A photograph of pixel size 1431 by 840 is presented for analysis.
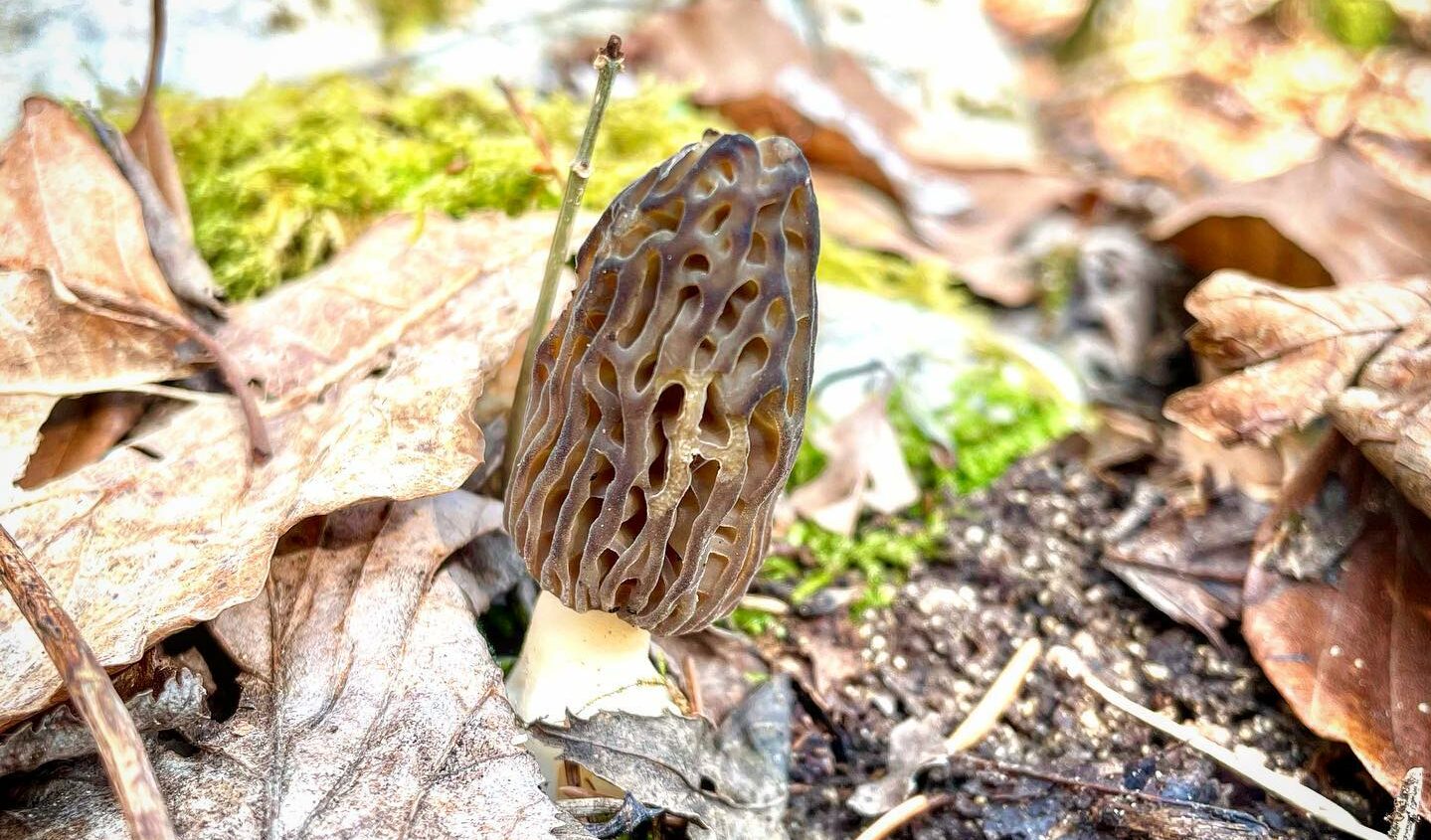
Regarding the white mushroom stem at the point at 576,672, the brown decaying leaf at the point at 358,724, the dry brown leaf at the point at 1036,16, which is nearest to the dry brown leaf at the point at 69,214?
the brown decaying leaf at the point at 358,724

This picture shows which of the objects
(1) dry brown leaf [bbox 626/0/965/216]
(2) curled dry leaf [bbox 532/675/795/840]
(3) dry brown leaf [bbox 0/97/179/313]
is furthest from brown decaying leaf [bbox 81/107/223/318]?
(1) dry brown leaf [bbox 626/0/965/216]

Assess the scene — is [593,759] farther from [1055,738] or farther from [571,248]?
[571,248]

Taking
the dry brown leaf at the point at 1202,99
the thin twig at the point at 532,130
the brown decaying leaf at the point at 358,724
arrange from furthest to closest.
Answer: the dry brown leaf at the point at 1202,99
the thin twig at the point at 532,130
the brown decaying leaf at the point at 358,724

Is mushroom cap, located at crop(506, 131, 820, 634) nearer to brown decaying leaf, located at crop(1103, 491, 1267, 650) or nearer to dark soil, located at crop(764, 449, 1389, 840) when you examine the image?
dark soil, located at crop(764, 449, 1389, 840)

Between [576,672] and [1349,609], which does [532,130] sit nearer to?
[576,672]

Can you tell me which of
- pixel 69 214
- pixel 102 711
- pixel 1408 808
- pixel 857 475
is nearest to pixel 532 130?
pixel 69 214

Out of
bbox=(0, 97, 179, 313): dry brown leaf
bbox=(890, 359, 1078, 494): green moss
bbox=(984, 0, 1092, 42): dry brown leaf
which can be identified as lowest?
bbox=(984, 0, 1092, 42): dry brown leaf

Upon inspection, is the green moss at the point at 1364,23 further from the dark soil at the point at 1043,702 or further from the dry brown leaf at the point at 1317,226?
the dark soil at the point at 1043,702
